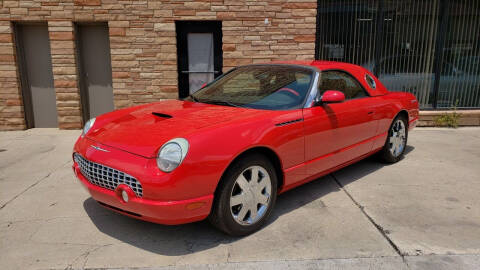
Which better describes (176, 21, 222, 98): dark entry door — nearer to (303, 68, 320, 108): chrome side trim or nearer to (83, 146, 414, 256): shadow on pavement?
(303, 68, 320, 108): chrome side trim

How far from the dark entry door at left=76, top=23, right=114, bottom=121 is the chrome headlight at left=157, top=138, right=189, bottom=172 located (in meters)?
5.74

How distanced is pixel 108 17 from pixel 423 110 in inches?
274

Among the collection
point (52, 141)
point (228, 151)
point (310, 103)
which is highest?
point (310, 103)

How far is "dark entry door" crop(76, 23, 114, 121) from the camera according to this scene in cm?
760

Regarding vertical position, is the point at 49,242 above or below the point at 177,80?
below

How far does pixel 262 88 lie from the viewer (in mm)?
3773

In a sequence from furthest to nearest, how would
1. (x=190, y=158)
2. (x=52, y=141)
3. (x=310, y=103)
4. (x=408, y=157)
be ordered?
(x=52, y=141)
(x=408, y=157)
(x=310, y=103)
(x=190, y=158)

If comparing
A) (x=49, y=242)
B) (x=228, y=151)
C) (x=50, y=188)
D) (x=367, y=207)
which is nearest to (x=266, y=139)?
(x=228, y=151)

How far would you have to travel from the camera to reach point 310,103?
3.54 m

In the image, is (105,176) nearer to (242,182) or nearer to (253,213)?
(242,182)

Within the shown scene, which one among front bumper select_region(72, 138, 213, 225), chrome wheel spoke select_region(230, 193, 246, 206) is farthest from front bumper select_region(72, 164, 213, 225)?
chrome wheel spoke select_region(230, 193, 246, 206)

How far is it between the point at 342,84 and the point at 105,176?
2.74 m

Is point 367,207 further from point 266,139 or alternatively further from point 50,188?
point 50,188

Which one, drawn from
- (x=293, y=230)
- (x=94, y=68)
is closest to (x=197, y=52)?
(x=94, y=68)
